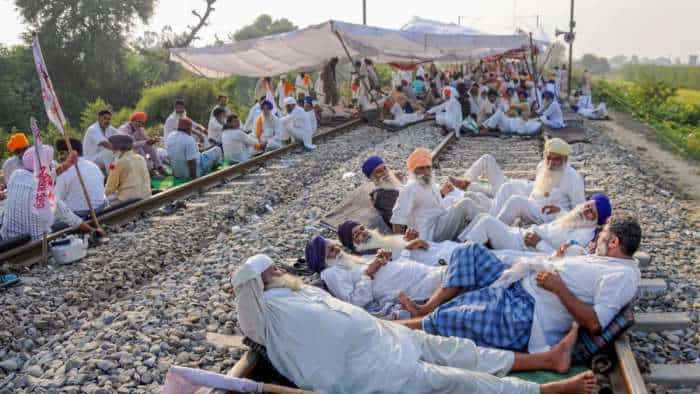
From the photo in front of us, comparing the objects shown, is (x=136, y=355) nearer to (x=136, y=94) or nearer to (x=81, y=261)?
(x=81, y=261)

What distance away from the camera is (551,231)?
17.3 feet

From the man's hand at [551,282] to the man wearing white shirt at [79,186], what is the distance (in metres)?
5.97

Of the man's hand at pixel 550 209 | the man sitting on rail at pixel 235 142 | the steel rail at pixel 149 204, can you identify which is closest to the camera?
the man's hand at pixel 550 209

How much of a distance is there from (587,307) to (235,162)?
377 inches

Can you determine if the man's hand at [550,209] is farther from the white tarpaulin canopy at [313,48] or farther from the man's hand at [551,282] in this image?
the white tarpaulin canopy at [313,48]

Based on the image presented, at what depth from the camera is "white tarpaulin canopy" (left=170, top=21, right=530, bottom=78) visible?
15117 millimetres

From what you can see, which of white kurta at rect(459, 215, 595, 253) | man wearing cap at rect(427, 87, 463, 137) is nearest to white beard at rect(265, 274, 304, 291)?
white kurta at rect(459, 215, 595, 253)

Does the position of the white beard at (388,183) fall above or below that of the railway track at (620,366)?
above

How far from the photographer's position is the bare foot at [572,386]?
10.6 feet

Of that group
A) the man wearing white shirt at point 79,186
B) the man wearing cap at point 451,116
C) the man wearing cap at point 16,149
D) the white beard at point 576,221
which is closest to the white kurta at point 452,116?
the man wearing cap at point 451,116

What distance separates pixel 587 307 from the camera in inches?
147

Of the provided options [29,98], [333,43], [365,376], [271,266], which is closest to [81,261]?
[271,266]

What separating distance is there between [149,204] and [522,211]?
5.18 m

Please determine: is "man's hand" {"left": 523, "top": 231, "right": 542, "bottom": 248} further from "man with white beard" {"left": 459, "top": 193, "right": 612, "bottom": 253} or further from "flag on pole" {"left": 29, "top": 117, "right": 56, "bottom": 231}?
"flag on pole" {"left": 29, "top": 117, "right": 56, "bottom": 231}
